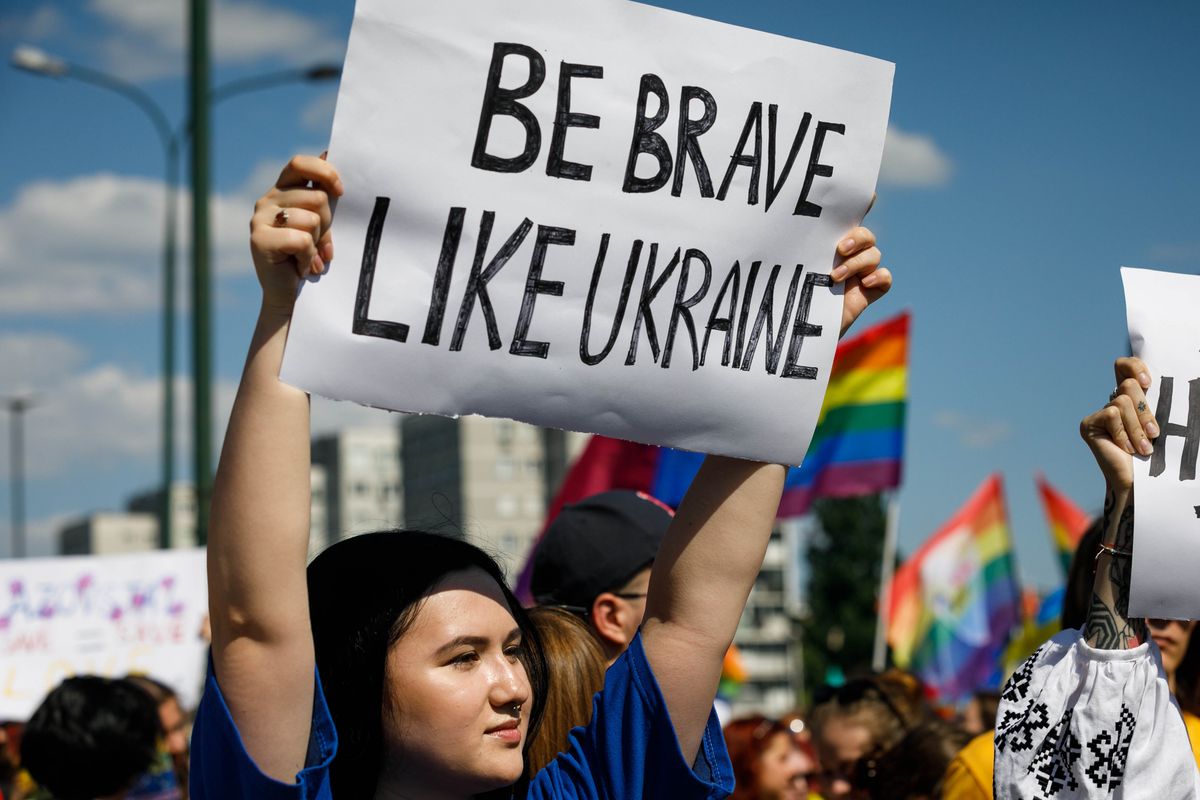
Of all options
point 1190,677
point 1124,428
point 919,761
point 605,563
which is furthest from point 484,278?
point 919,761

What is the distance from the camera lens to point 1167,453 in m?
2.70

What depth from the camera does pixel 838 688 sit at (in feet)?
18.0

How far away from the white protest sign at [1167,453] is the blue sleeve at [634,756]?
2.67 ft

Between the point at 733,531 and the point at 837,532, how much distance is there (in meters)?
65.4

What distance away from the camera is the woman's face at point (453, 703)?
2297 mm

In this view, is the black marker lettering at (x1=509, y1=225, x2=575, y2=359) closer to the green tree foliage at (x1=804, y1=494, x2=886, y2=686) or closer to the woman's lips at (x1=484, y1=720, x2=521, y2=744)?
the woman's lips at (x1=484, y1=720, x2=521, y2=744)

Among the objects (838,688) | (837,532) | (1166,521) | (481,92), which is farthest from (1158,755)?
(837,532)

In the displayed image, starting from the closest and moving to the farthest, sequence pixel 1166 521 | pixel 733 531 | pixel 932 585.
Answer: pixel 733 531 < pixel 1166 521 < pixel 932 585

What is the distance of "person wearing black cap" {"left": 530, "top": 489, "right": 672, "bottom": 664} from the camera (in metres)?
3.81

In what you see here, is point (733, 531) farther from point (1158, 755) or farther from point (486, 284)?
point (1158, 755)

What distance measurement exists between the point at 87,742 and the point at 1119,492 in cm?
295

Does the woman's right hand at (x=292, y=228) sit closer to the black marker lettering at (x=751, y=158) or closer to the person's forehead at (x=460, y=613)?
the person's forehead at (x=460, y=613)

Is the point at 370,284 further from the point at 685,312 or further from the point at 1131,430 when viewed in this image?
the point at 1131,430

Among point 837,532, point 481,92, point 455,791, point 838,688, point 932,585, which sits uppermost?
point 481,92
